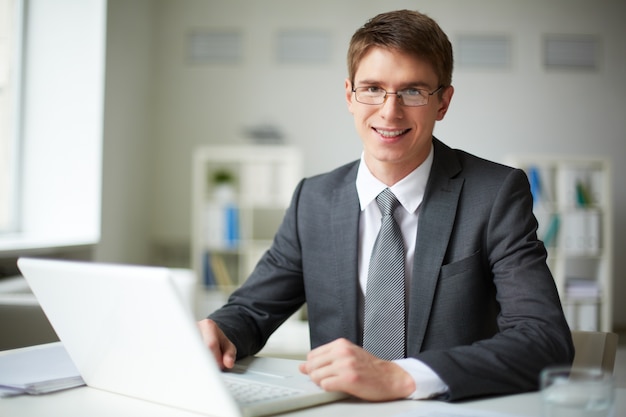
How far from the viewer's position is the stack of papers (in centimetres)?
116

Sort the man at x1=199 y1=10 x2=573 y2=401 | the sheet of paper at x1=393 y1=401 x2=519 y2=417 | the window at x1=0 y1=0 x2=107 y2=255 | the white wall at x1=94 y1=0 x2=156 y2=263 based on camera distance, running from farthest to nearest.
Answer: the white wall at x1=94 y1=0 x2=156 y2=263, the window at x1=0 y1=0 x2=107 y2=255, the man at x1=199 y1=10 x2=573 y2=401, the sheet of paper at x1=393 y1=401 x2=519 y2=417

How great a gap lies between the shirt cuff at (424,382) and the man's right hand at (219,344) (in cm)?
34

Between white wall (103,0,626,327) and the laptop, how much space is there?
5.23m

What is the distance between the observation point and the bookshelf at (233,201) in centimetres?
568

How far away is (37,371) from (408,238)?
0.84 metres

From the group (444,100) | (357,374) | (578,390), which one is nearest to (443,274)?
(444,100)

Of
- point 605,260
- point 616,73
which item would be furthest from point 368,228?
point 616,73

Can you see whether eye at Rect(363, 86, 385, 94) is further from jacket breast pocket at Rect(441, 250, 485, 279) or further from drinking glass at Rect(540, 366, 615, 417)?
drinking glass at Rect(540, 366, 615, 417)

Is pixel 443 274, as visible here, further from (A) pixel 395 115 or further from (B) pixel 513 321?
(A) pixel 395 115

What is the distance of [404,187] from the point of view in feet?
5.55

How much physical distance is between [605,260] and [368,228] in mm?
4542

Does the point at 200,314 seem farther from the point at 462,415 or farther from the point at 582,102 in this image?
the point at 462,415

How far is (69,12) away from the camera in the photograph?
4754 millimetres

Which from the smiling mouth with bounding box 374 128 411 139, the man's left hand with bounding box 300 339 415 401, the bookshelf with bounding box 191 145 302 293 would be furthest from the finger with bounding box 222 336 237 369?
the bookshelf with bounding box 191 145 302 293
